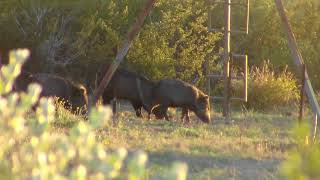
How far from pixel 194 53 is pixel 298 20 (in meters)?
5.43

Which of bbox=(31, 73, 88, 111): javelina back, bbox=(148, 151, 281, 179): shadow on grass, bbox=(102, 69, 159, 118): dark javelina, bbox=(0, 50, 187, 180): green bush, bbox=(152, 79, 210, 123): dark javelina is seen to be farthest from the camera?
bbox=(102, 69, 159, 118): dark javelina

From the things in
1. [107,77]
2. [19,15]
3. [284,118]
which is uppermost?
[19,15]

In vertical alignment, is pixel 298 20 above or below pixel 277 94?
above

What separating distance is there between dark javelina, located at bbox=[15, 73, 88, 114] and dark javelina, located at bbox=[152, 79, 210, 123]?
159cm

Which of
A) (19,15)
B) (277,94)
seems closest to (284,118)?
(277,94)

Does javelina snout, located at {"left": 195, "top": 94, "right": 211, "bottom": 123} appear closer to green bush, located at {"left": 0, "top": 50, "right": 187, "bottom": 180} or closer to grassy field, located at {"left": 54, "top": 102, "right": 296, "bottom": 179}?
grassy field, located at {"left": 54, "top": 102, "right": 296, "bottom": 179}

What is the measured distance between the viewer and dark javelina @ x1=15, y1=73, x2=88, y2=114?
16.0m

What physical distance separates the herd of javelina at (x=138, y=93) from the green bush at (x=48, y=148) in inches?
539

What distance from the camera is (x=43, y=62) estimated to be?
68.1 ft

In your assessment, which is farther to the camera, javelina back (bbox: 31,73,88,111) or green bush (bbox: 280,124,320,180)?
javelina back (bbox: 31,73,88,111)

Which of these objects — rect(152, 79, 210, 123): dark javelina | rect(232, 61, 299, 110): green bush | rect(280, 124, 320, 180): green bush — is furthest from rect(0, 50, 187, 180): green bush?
rect(232, 61, 299, 110): green bush

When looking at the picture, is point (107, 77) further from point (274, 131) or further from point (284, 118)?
point (284, 118)

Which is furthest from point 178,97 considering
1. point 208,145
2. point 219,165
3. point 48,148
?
point 48,148

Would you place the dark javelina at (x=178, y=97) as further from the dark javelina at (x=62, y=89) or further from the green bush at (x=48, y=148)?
the green bush at (x=48, y=148)
